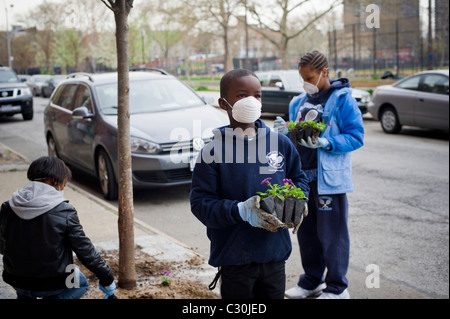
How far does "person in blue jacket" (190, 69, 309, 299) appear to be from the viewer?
2.38 metres

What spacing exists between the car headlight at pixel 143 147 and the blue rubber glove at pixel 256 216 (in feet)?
15.2

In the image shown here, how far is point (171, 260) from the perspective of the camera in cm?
482

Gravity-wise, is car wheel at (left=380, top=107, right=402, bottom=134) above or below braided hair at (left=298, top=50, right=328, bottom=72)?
below

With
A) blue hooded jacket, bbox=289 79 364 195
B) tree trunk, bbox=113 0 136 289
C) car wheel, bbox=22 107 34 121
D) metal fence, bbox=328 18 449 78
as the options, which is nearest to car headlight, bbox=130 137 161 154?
tree trunk, bbox=113 0 136 289

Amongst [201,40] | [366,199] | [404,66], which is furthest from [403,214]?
[201,40]

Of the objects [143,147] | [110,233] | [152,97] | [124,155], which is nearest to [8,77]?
[152,97]

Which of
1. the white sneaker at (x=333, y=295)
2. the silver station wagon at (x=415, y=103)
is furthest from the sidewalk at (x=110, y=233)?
the silver station wagon at (x=415, y=103)

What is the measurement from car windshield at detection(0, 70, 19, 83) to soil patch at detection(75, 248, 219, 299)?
14554 mm

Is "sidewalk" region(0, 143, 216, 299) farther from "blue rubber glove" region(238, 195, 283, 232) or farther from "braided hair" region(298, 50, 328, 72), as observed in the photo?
"blue rubber glove" region(238, 195, 283, 232)

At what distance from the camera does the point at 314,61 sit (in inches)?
144

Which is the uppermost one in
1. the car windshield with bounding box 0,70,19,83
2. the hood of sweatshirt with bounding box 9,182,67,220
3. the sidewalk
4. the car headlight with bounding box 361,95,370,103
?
the car windshield with bounding box 0,70,19,83

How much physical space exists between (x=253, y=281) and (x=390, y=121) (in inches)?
489

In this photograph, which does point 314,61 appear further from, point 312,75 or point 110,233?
point 110,233

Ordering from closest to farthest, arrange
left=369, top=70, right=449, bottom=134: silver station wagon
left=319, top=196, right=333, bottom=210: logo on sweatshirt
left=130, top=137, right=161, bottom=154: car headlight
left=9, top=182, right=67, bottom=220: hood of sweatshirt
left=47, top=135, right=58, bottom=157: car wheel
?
left=9, top=182, right=67, bottom=220: hood of sweatshirt → left=319, top=196, right=333, bottom=210: logo on sweatshirt → left=130, top=137, right=161, bottom=154: car headlight → left=47, top=135, right=58, bottom=157: car wheel → left=369, top=70, right=449, bottom=134: silver station wagon
